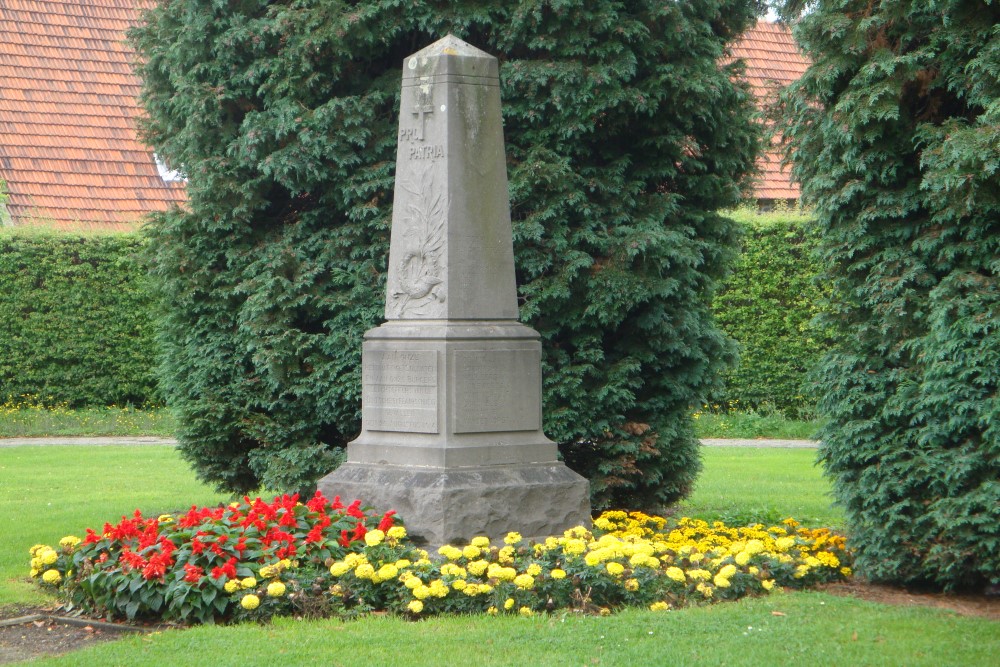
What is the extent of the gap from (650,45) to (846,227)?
278 cm

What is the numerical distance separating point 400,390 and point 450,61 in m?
2.23

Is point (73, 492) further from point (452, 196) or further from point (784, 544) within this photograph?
point (784, 544)

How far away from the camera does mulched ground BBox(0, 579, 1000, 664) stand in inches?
256

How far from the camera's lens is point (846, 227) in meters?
7.97

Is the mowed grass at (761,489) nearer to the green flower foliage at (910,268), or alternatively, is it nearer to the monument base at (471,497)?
the green flower foliage at (910,268)

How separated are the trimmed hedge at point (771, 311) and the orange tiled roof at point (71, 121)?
9142 millimetres

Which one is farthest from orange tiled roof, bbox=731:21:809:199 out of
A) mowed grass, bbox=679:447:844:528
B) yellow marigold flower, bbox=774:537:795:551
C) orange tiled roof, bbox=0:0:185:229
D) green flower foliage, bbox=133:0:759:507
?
yellow marigold flower, bbox=774:537:795:551

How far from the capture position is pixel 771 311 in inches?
739

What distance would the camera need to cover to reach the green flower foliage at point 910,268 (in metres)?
7.17

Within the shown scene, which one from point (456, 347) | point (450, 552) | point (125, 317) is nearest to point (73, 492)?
point (456, 347)

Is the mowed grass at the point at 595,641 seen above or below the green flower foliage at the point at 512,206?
below

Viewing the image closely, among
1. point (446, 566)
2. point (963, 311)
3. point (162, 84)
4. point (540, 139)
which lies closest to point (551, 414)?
point (540, 139)

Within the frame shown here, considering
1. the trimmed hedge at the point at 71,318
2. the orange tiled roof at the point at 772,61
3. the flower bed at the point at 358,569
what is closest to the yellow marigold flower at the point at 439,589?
the flower bed at the point at 358,569

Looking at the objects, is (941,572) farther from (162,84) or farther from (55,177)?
(55,177)
